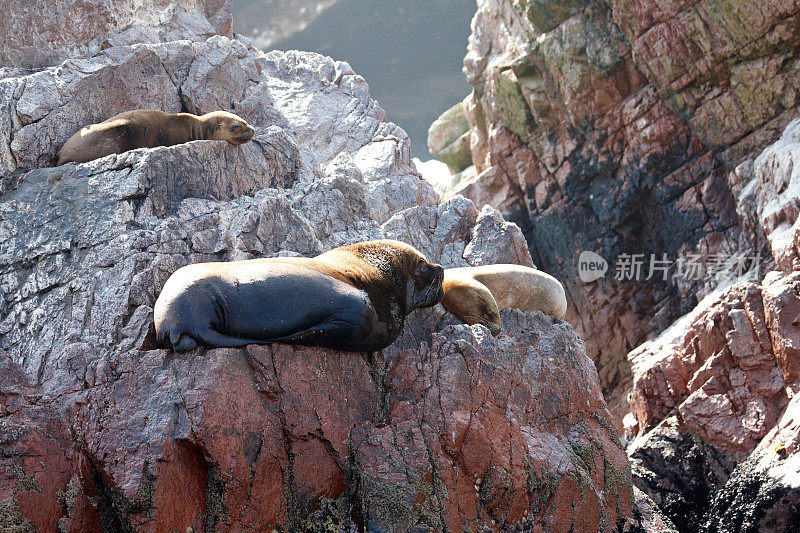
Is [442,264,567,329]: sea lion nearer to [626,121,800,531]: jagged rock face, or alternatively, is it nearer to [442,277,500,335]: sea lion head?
[442,277,500,335]: sea lion head

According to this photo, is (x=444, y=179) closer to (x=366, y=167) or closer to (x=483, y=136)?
(x=483, y=136)

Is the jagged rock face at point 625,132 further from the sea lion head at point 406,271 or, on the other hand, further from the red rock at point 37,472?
the red rock at point 37,472

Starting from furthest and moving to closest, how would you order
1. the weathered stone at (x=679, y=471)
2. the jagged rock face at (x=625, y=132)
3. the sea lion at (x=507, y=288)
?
the jagged rock face at (x=625, y=132)
the weathered stone at (x=679, y=471)
the sea lion at (x=507, y=288)

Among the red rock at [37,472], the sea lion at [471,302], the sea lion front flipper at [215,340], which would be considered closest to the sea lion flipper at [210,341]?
the sea lion front flipper at [215,340]

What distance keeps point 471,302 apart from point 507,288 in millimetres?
921

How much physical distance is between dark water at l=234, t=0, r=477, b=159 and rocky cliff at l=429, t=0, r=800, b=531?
A: 1833 cm

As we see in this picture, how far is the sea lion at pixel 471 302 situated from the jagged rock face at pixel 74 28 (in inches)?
317

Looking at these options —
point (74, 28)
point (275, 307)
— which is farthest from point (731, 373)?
point (74, 28)

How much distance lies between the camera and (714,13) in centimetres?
1552

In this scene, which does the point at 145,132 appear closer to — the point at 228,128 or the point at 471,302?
the point at 228,128

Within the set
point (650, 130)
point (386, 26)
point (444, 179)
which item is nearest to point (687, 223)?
point (650, 130)

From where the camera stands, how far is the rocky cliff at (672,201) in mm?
9672

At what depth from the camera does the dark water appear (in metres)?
40.9

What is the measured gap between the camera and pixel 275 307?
606 centimetres
